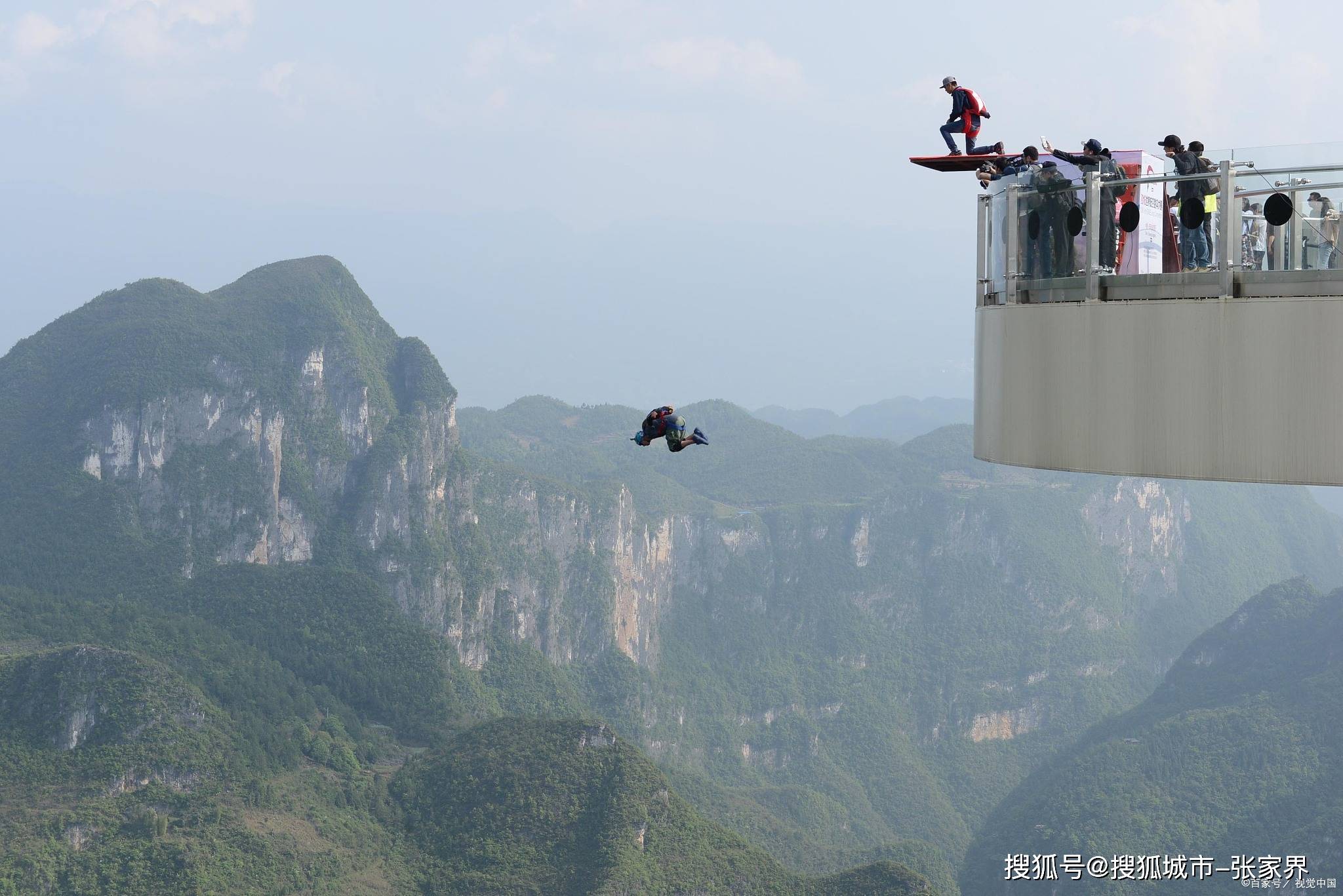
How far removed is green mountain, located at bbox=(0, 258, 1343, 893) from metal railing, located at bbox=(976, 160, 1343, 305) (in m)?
70.7

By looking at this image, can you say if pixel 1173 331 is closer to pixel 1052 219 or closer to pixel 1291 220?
pixel 1291 220

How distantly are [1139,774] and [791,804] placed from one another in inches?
1411

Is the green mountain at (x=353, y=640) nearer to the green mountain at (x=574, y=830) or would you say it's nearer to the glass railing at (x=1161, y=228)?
the green mountain at (x=574, y=830)

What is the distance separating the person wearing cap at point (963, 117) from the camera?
769 inches

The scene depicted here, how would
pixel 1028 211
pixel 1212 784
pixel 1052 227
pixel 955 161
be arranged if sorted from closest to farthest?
pixel 1052 227 < pixel 1028 211 < pixel 955 161 < pixel 1212 784

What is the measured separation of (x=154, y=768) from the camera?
82.3 metres

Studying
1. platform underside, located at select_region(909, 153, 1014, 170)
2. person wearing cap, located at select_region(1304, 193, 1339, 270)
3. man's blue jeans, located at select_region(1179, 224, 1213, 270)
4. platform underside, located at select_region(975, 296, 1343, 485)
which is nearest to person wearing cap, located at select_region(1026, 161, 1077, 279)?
platform underside, located at select_region(975, 296, 1343, 485)

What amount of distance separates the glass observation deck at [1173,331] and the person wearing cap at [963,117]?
6205 mm

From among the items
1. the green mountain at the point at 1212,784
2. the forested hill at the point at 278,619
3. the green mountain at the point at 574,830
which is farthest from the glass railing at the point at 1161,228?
the green mountain at the point at 1212,784

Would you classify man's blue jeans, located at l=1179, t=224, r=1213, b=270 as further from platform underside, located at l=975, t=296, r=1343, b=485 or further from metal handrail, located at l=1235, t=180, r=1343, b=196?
platform underside, located at l=975, t=296, r=1343, b=485

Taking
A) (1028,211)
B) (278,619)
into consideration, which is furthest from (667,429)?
(278,619)

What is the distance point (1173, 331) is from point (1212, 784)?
422ft

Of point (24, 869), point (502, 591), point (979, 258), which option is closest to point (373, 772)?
point (24, 869)

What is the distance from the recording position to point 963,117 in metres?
19.6
